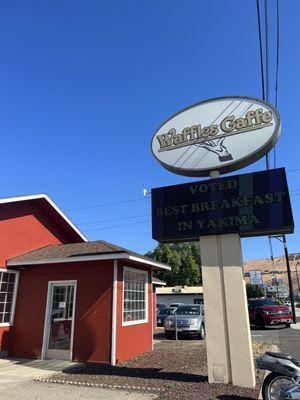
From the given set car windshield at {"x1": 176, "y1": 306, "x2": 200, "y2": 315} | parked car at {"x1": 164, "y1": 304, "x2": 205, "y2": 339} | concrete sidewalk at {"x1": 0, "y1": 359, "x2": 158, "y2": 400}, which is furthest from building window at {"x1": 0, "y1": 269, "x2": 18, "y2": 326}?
car windshield at {"x1": 176, "y1": 306, "x2": 200, "y2": 315}

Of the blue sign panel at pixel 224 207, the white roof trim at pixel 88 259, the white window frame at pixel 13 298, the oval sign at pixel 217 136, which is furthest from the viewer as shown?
the white window frame at pixel 13 298

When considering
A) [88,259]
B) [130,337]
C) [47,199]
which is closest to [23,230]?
[47,199]

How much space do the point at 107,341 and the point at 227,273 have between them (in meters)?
4.78

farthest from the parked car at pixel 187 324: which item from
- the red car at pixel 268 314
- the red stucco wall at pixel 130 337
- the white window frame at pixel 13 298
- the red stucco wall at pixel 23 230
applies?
the white window frame at pixel 13 298

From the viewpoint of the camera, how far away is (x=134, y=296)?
1278cm

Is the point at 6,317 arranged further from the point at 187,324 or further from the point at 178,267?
the point at 178,267

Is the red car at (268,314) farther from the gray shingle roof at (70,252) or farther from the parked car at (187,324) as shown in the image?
the gray shingle roof at (70,252)

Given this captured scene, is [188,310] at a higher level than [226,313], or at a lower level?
higher

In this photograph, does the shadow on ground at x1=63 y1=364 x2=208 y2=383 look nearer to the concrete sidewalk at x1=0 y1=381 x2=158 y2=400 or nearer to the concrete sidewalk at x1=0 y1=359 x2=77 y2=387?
the concrete sidewalk at x1=0 y1=359 x2=77 y2=387

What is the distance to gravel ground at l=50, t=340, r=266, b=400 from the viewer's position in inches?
272

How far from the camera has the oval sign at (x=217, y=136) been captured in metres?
8.84

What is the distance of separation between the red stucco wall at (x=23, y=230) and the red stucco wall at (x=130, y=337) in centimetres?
398

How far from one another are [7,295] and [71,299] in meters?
2.45

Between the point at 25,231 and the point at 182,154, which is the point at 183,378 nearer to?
the point at 182,154
